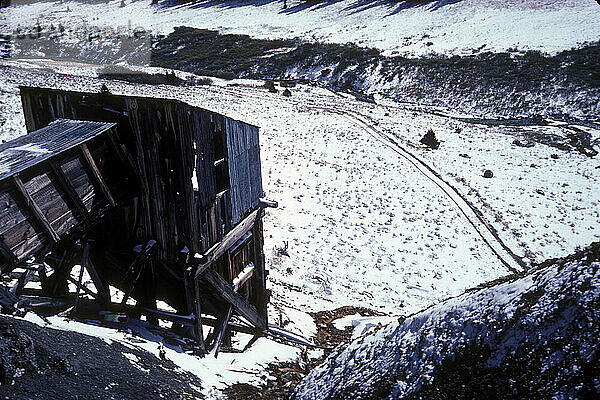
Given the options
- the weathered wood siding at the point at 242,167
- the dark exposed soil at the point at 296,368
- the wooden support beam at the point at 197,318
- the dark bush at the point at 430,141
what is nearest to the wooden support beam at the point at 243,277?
the wooden support beam at the point at 197,318

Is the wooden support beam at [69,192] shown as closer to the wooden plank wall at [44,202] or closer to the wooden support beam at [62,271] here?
the wooden plank wall at [44,202]

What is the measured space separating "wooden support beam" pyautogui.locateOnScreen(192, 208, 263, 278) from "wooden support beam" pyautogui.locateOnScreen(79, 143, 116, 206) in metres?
2.29

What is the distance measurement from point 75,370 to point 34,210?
2536mm

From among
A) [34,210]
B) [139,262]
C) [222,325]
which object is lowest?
[222,325]

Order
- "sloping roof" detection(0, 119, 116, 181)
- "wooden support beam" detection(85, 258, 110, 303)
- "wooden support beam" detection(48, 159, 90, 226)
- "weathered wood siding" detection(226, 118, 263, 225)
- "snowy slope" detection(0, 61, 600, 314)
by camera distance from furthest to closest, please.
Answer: "snowy slope" detection(0, 61, 600, 314) < "weathered wood siding" detection(226, 118, 263, 225) < "wooden support beam" detection(85, 258, 110, 303) < "wooden support beam" detection(48, 159, 90, 226) < "sloping roof" detection(0, 119, 116, 181)

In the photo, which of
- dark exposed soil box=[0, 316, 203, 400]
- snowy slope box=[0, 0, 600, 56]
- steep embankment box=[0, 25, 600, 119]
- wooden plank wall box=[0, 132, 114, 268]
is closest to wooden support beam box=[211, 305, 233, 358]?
dark exposed soil box=[0, 316, 203, 400]

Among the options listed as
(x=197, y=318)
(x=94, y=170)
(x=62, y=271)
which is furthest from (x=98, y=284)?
(x=94, y=170)

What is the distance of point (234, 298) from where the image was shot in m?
10.8

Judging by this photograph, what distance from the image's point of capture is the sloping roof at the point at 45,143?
264 inches

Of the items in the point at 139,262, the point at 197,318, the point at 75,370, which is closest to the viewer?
the point at 75,370

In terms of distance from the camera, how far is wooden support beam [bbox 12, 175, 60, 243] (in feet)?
21.1

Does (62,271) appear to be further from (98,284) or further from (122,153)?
(122,153)

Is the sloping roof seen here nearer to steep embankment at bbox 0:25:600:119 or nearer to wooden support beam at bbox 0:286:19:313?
wooden support beam at bbox 0:286:19:313

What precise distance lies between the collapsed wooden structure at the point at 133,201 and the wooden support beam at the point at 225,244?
0.04 m
